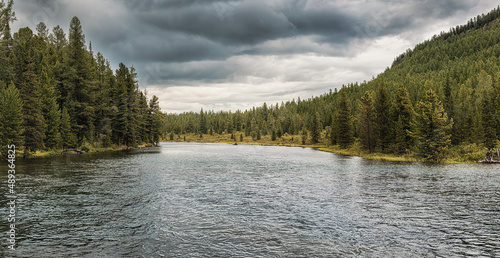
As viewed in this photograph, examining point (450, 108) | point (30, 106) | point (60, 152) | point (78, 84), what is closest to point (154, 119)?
point (78, 84)

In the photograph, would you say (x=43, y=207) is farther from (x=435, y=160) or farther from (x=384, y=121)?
(x=384, y=121)

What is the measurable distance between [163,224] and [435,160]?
70799mm

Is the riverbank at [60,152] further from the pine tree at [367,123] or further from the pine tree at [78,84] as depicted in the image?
the pine tree at [367,123]

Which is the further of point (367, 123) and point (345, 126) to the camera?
point (345, 126)

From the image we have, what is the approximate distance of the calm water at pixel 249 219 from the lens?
1520 cm

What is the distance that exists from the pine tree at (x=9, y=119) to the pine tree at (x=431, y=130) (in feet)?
287

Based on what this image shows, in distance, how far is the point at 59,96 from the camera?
7581 cm

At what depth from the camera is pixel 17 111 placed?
→ 5312 cm

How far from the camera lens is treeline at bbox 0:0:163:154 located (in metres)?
58.6

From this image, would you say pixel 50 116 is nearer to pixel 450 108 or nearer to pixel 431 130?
pixel 431 130

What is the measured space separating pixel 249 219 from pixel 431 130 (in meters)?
65.5

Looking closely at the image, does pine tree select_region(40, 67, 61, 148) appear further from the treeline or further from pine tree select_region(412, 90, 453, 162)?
pine tree select_region(412, 90, 453, 162)

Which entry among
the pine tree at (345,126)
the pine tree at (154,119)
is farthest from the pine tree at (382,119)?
the pine tree at (154,119)

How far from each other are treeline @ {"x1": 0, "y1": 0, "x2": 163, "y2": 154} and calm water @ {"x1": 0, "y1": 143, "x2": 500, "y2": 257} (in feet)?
94.7
